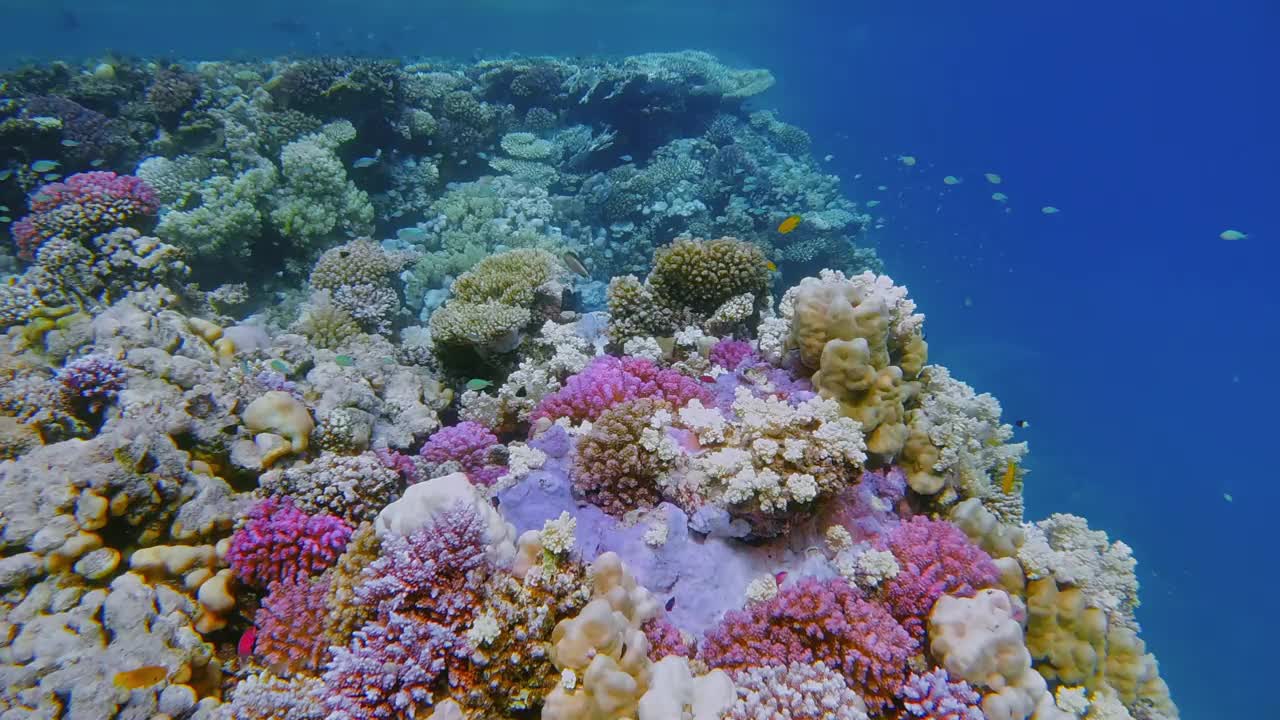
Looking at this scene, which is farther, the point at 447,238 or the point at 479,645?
the point at 447,238

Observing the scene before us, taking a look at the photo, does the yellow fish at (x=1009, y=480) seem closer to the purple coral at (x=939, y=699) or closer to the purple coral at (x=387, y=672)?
the purple coral at (x=939, y=699)

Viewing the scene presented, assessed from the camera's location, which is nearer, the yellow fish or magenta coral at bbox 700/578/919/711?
magenta coral at bbox 700/578/919/711

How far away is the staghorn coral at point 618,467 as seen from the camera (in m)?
4.34

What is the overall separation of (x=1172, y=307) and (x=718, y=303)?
3296 inches

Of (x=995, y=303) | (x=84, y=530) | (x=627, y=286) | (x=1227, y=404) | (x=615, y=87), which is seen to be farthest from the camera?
(x=995, y=303)

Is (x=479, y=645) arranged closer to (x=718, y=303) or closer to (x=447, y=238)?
(x=718, y=303)

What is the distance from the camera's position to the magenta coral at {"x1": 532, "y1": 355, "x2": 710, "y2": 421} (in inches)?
208

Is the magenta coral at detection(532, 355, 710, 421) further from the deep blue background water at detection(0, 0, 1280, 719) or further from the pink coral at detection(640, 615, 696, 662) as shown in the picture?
the deep blue background water at detection(0, 0, 1280, 719)

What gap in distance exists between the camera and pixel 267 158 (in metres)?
11.6

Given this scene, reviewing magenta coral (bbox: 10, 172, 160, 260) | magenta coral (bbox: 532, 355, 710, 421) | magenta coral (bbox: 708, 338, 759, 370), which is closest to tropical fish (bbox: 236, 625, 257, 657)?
magenta coral (bbox: 532, 355, 710, 421)

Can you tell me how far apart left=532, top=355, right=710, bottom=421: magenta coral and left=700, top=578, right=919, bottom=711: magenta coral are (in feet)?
7.02

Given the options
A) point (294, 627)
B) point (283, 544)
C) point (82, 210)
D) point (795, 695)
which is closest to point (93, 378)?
point (283, 544)

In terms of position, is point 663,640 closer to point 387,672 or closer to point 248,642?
point 387,672

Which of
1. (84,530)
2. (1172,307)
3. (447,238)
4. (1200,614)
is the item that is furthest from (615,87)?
(1172,307)
